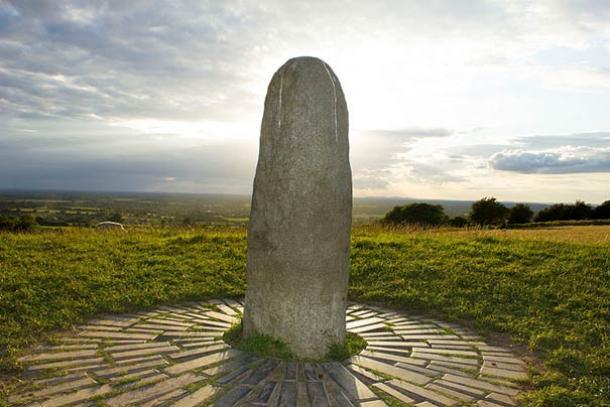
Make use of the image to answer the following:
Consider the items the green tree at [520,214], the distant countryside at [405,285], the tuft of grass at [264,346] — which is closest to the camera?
the tuft of grass at [264,346]

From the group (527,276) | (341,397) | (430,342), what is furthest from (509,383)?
(527,276)

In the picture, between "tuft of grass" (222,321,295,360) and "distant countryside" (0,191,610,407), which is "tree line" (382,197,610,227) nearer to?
"distant countryside" (0,191,610,407)

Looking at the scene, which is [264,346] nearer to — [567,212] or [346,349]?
[346,349]

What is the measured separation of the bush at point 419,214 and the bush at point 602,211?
11.4 m

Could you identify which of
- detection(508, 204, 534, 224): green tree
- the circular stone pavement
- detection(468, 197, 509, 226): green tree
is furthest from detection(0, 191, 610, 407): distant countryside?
detection(508, 204, 534, 224): green tree

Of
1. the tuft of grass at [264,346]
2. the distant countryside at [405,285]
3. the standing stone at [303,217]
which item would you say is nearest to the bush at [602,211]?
the distant countryside at [405,285]

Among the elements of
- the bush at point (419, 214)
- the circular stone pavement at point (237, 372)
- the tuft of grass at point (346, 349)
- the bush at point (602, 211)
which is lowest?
the circular stone pavement at point (237, 372)

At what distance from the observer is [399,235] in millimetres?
14000

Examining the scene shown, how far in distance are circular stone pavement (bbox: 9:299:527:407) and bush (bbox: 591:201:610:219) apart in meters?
38.6

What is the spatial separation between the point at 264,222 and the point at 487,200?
38721 mm

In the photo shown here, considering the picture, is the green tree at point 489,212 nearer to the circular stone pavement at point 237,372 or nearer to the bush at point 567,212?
the bush at point 567,212

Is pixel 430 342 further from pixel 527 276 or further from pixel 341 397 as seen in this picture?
pixel 527 276

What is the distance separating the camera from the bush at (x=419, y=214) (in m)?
38.1

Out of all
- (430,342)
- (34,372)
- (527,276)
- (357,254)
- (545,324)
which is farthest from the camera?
(357,254)
